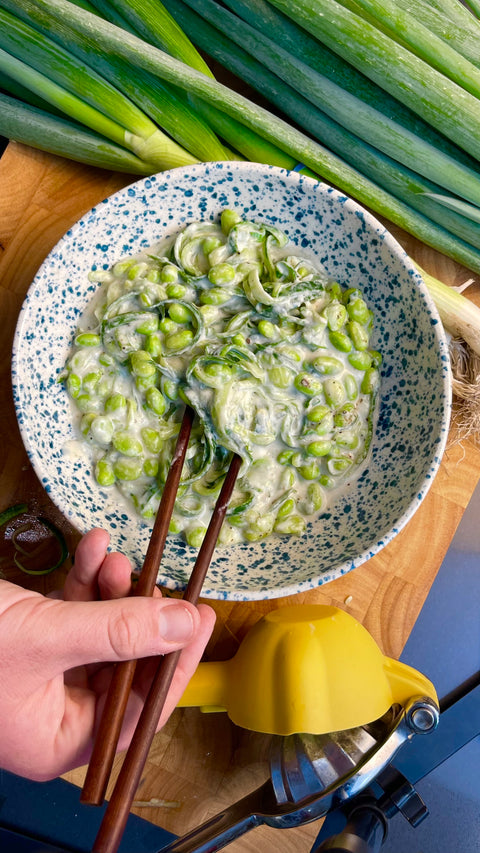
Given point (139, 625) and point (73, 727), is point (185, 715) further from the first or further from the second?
point (139, 625)

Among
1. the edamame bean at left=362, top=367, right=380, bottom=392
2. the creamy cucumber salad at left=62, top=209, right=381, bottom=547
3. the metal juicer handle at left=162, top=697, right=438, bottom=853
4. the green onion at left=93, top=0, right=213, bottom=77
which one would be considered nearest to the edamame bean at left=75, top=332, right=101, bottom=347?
the creamy cucumber salad at left=62, top=209, right=381, bottom=547

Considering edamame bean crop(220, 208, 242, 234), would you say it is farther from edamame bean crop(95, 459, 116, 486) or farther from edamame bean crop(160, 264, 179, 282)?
edamame bean crop(95, 459, 116, 486)

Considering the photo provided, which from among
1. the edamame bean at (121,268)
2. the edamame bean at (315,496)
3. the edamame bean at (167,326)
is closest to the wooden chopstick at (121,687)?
the edamame bean at (167,326)

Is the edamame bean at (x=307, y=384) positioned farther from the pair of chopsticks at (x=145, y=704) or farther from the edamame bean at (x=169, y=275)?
the edamame bean at (x=169, y=275)

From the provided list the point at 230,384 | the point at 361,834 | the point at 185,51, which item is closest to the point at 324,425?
the point at 230,384

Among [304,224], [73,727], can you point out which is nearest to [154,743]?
[73,727]

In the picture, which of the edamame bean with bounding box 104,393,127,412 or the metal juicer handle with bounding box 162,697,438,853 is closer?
the edamame bean with bounding box 104,393,127,412
